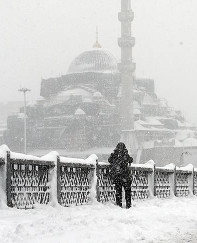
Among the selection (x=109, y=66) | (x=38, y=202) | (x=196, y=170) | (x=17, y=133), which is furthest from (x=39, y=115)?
(x=38, y=202)

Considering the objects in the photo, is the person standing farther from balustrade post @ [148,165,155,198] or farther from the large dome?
the large dome

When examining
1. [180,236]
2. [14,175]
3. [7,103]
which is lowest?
[180,236]

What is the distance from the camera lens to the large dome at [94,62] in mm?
107688

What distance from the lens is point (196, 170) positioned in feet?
50.1

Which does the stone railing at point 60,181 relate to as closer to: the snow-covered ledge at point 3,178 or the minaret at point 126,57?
the snow-covered ledge at point 3,178

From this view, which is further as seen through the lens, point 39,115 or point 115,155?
point 39,115

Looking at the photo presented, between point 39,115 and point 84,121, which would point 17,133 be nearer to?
point 39,115

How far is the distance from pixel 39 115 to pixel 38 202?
93.0 metres

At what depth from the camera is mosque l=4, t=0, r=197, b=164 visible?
93688 mm

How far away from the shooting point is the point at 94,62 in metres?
108

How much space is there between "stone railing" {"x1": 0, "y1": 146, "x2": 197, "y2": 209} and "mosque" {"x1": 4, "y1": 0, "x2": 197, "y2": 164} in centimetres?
7368

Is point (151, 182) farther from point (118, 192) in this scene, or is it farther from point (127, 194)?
point (127, 194)

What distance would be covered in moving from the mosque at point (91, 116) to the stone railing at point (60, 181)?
7368 cm

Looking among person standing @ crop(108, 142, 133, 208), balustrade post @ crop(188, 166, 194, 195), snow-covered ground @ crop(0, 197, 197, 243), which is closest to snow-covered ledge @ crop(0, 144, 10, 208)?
snow-covered ground @ crop(0, 197, 197, 243)
